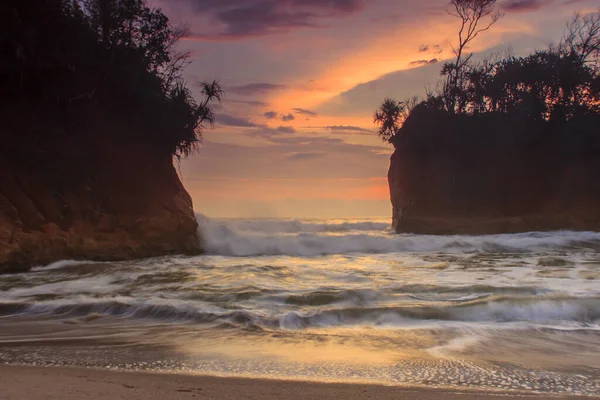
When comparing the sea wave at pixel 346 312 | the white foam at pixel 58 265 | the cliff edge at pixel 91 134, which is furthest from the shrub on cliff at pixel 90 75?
the sea wave at pixel 346 312

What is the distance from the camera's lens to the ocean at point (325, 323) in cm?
367

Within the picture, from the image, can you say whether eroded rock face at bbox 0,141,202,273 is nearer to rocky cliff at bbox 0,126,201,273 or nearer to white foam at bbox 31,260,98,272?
rocky cliff at bbox 0,126,201,273

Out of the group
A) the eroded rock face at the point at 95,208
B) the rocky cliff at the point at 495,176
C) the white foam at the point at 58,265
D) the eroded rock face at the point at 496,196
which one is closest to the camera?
the white foam at the point at 58,265

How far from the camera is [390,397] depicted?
9.67 feet

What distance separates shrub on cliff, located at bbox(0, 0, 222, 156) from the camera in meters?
13.3

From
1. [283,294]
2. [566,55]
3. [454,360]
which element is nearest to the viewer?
[454,360]

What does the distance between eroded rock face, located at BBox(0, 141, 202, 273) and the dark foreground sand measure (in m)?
9.03

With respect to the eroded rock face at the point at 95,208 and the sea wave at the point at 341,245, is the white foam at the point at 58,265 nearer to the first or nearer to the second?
the eroded rock face at the point at 95,208

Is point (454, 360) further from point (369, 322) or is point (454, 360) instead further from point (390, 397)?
point (369, 322)

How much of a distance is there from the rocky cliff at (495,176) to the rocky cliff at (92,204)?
1913cm

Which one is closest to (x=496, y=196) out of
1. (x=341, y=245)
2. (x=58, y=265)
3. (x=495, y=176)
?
(x=495, y=176)

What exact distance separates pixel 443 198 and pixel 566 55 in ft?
40.2

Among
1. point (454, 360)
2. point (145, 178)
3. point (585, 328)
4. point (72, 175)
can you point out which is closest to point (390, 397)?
point (454, 360)

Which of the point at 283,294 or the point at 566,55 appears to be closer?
the point at 283,294
